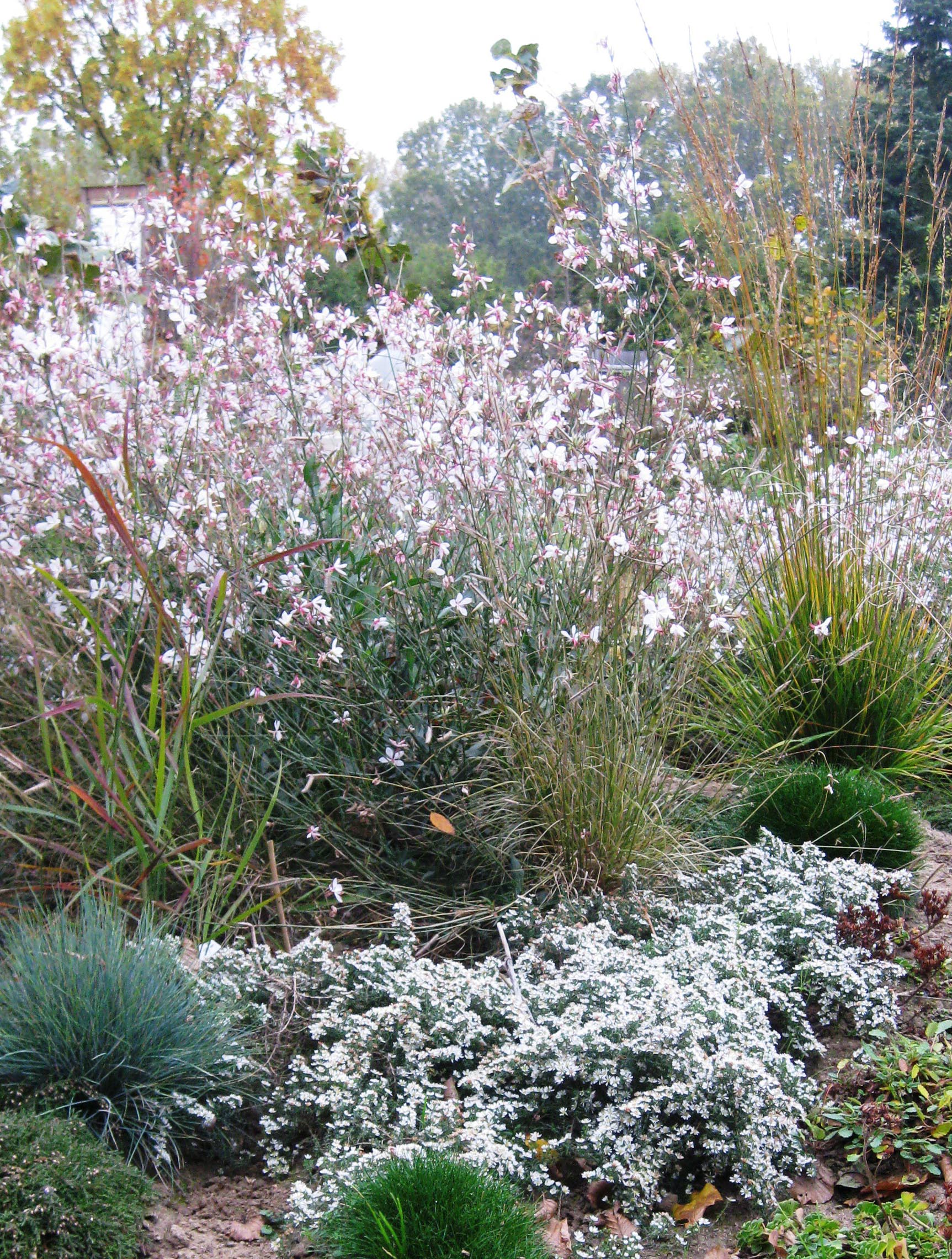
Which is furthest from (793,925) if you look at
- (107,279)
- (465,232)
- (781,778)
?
(107,279)

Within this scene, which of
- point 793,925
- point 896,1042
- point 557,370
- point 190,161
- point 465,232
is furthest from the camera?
point 190,161

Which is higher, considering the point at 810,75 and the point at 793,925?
the point at 810,75

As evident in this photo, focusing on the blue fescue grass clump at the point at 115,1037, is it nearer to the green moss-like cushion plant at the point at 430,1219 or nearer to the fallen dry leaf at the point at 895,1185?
the green moss-like cushion plant at the point at 430,1219

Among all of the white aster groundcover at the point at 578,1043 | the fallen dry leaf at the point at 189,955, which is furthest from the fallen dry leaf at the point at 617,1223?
the fallen dry leaf at the point at 189,955

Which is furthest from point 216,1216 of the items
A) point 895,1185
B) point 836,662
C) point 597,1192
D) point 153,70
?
point 153,70

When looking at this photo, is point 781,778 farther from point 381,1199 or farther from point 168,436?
point 168,436

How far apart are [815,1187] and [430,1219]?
915mm

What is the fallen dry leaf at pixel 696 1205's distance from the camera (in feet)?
6.64

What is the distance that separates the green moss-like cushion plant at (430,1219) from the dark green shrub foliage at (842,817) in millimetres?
1776

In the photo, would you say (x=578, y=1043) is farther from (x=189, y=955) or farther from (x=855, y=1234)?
(x=189, y=955)

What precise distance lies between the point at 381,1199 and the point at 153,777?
148cm

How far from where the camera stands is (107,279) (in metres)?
3.70

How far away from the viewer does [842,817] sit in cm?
322

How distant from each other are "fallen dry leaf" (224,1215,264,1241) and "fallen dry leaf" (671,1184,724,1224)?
83 cm
